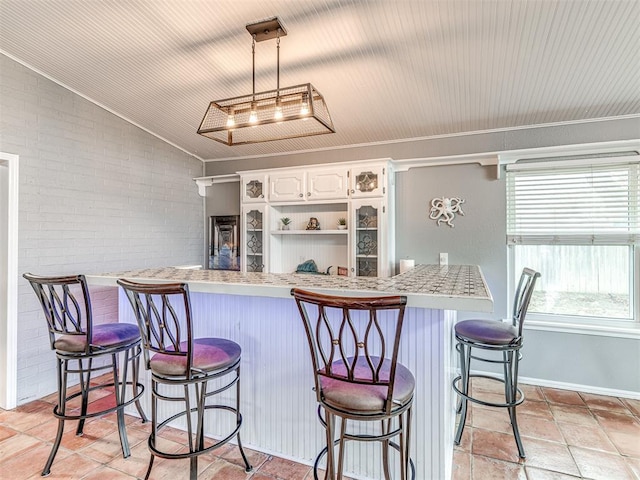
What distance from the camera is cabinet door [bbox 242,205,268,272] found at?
4.08 meters

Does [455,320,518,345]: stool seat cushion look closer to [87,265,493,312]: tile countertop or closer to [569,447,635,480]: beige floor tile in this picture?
[87,265,493,312]: tile countertop

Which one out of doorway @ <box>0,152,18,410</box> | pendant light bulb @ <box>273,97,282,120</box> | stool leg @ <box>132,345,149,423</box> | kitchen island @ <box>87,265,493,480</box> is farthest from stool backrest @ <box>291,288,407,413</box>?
doorway @ <box>0,152,18,410</box>

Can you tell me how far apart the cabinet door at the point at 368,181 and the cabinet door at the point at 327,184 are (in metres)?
0.10

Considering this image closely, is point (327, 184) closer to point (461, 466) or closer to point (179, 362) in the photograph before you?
point (179, 362)

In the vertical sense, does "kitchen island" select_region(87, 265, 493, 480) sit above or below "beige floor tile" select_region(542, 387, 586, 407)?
above

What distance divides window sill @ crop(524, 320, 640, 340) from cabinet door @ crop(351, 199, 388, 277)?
4.87 ft

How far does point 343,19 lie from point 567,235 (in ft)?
8.83

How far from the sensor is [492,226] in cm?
337

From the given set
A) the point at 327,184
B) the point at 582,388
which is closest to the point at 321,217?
the point at 327,184

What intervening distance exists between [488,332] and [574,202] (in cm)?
182

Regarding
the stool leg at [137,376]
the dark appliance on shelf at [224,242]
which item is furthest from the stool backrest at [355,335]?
the dark appliance on shelf at [224,242]

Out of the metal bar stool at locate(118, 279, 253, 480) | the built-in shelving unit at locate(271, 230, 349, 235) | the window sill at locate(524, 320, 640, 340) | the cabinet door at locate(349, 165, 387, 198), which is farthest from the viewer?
the built-in shelving unit at locate(271, 230, 349, 235)

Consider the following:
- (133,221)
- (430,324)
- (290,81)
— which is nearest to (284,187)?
(290,81)

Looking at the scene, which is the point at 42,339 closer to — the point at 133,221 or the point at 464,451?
the point at 133,221
